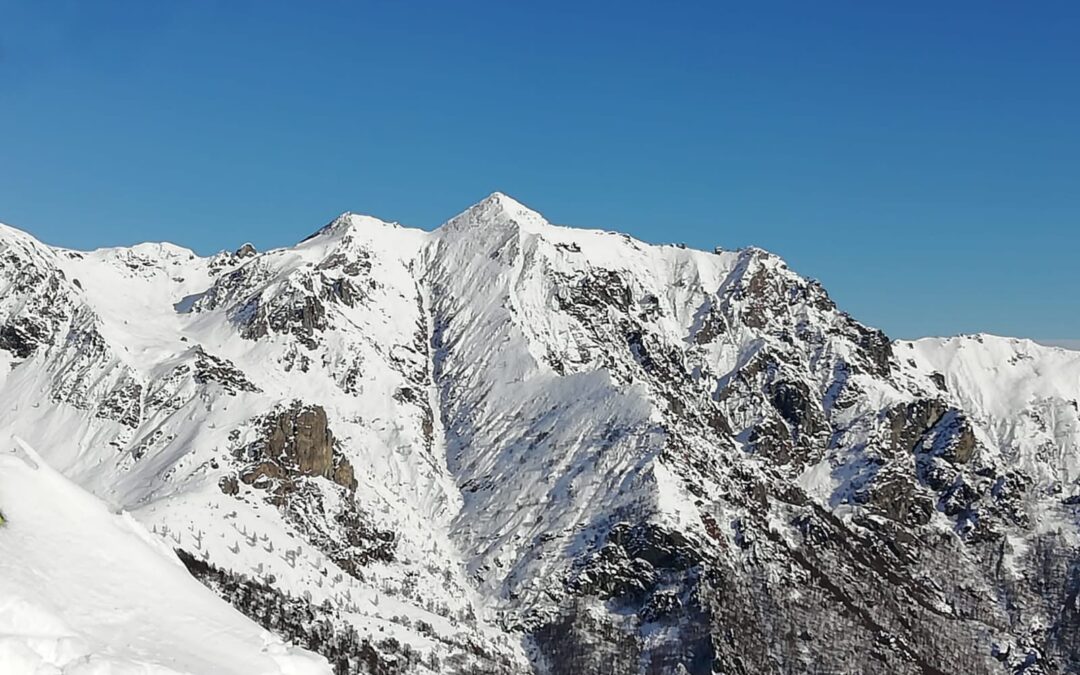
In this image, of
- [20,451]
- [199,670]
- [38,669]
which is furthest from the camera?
[20,451]

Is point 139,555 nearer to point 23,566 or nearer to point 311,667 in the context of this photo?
point 23,566

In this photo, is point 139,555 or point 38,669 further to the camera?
point 139,555

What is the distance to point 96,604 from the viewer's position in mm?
24719

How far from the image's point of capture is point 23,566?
24.2 meters

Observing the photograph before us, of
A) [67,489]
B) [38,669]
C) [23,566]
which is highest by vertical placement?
[67,489]

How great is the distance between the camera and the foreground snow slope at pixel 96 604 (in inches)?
870

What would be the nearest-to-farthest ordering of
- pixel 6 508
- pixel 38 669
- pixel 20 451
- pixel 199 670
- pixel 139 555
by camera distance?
pixel 38 669 → pixel 199 670 → pixel 6 508 → pixel 139 555 → pixel 20 451

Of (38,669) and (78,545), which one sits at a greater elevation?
(78,545)

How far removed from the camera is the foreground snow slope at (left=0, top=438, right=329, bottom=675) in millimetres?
22094

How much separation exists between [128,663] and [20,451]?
35.0ft

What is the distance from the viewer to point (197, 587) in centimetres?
2838

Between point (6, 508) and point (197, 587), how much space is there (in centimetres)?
522

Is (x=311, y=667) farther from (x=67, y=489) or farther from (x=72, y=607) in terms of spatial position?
(x=67, y=489)

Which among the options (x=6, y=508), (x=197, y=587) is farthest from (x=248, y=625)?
(x=6, y=508)
